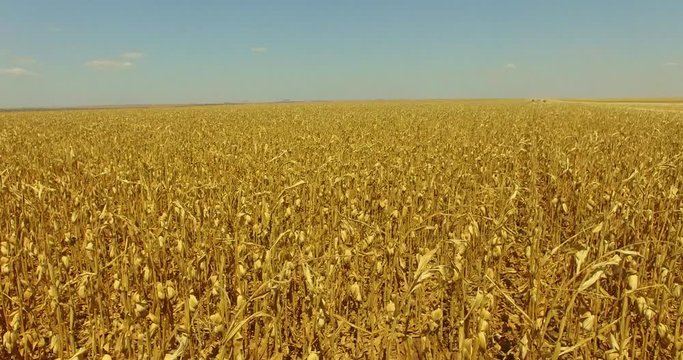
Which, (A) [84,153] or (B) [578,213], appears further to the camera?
(A) [84,153]

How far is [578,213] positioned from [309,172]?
132 inches

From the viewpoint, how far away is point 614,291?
3.22 meters

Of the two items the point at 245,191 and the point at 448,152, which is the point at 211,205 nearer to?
the point at 245,191

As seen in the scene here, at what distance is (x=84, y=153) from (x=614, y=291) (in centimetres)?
908

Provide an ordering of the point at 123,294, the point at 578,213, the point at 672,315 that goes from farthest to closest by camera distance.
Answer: the point at 578,213 < the point at 672,315 < the point at 123,294

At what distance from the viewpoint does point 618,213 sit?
3.65 meters

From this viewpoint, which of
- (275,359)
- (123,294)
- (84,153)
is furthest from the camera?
(84,153)

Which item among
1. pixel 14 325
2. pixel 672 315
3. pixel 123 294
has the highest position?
pixel 14 325

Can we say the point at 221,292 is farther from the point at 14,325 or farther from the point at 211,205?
the point at 211,205

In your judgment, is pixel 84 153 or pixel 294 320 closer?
pixel 294 320

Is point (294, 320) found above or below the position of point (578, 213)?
below

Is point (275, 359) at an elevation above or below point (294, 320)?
above

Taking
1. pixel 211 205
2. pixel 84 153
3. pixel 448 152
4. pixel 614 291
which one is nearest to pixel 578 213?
pixel 614 291

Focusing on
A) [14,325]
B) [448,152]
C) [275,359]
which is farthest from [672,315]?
[448,152]
